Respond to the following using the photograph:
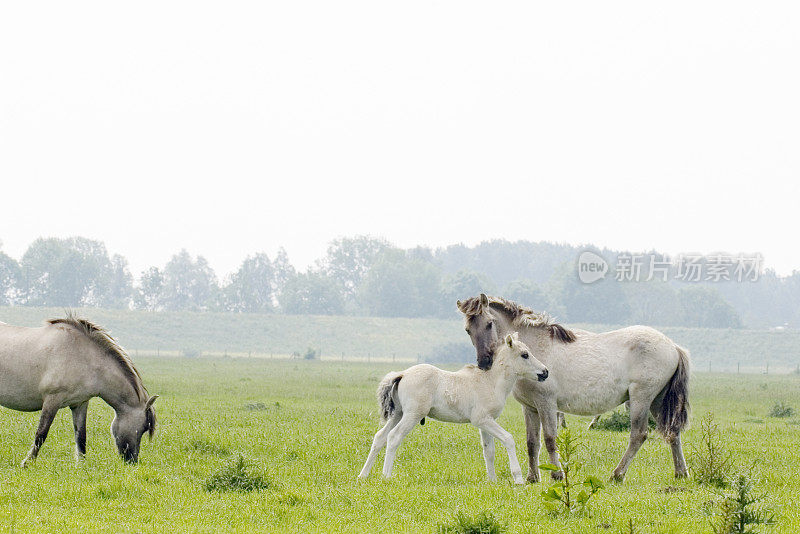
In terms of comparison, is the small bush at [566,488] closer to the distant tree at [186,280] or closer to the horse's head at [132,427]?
the horse's head at [132,427]

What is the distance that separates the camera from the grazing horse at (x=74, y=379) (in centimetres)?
1248

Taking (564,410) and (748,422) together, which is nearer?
(564,410)

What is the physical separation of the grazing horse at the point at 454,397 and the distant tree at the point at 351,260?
15190 cm

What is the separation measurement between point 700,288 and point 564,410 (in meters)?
131

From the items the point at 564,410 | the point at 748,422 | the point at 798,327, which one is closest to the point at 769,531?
the point at 564,410

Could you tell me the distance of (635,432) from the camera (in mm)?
11961

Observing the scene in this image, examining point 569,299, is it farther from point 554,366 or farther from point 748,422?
point 554,366

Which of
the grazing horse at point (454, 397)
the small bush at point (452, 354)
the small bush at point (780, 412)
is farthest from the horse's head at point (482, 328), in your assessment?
the small bush at point (452, 354)

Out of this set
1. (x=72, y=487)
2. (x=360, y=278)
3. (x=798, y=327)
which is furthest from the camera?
(x=798, y=327)

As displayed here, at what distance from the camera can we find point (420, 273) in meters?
141

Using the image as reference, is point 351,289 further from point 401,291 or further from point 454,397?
point 454,397

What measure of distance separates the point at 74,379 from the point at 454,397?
5.92 metres

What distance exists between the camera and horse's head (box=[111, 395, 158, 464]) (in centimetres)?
1252

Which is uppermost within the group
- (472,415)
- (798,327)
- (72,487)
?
(472,415)
